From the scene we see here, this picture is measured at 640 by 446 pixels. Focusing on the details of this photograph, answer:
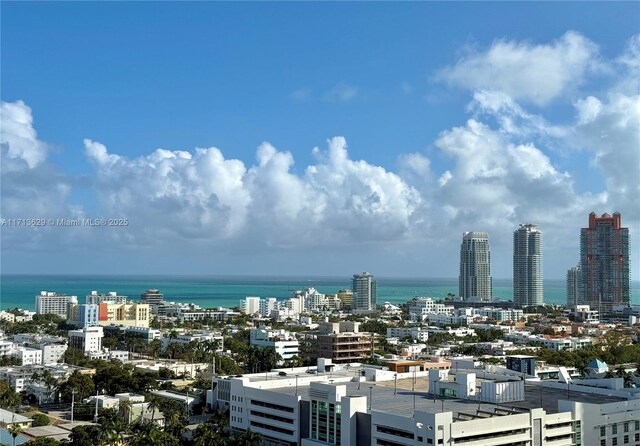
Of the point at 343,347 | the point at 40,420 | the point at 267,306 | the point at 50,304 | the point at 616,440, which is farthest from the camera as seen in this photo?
the point at 267,306

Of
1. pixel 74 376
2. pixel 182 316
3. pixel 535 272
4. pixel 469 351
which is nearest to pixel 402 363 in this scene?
pixel 74 376

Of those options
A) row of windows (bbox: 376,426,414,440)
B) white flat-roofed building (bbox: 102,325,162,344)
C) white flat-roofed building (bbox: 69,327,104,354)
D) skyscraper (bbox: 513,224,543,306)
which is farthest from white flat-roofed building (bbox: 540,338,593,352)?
skyscraper (bbox: 513,224,543,306)

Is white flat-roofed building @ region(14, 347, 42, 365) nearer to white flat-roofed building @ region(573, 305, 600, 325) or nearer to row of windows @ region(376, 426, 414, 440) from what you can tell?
row of windows @ region(376, 426, 414, 440)

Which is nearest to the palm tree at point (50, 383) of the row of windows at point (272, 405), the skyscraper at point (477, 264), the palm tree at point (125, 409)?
the palm tree at point (125, 409)

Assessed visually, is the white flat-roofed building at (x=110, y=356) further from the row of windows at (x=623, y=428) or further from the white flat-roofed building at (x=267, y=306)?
the white flat-roofed building at (x=267, y=306)

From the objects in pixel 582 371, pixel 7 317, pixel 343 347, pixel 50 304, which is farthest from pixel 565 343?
pixel 50 304

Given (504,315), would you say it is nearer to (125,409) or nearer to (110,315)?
(110,315)
